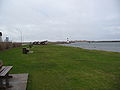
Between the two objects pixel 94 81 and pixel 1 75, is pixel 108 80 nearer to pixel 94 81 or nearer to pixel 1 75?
pixel 94 81

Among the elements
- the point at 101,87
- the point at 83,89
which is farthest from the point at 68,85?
the point at 101,87

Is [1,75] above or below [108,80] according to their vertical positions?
above

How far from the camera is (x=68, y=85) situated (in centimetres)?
561

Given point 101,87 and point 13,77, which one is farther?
point 13,77

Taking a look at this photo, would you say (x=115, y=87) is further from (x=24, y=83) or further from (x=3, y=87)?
(x=3, y=87)

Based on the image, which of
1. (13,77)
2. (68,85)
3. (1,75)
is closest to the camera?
(1,75)

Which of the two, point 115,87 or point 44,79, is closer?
point 115,87

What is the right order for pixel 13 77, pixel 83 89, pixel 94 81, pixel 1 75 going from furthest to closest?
1. pixel 13 77
2. pixel 94 81
3. pixel 83 89
4. pixel 1 75

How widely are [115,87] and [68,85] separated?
1.60m

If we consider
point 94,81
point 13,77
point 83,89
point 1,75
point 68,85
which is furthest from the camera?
point 13,77

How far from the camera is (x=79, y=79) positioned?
6.41 meters

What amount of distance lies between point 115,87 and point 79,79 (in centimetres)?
150

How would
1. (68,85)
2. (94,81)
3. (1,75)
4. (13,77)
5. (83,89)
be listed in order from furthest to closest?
1. (13,77)
2. (94,81)
3. (68,85)
4. (83,89)
5. (1,75)

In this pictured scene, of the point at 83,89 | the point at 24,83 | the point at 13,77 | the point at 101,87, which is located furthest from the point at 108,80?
the point at 13,77
